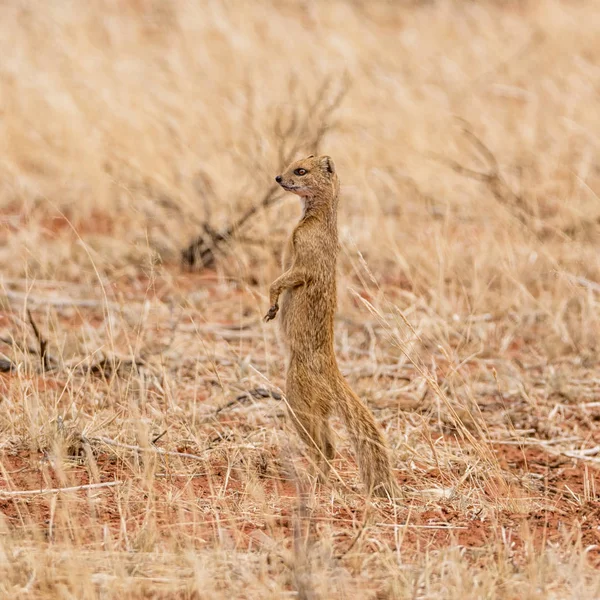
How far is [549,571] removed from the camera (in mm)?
3023

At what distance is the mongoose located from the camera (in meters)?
3.64

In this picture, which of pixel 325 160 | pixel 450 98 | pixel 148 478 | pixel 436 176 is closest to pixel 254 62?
pixel 450 98

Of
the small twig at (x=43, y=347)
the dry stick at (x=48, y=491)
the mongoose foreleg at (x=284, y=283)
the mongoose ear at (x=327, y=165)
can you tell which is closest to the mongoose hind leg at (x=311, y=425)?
the mongoose foreleg at (x=284, y=283)

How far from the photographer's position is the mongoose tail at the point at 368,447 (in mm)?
3611

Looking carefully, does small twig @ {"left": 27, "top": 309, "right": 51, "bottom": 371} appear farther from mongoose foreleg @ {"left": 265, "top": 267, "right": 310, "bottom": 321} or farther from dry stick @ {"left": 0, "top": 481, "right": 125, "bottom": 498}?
mongoose foreleg @ {"left": 265, "top": 267, "right": 310, "bottom": 321}

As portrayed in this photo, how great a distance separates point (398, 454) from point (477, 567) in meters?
1.07

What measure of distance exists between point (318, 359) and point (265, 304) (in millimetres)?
2209

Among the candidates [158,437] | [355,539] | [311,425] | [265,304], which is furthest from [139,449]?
[265,304]

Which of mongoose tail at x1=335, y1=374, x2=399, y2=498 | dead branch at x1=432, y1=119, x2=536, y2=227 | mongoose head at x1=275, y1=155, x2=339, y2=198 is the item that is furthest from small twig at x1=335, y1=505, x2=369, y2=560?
dead branch at x1=432, y1=119, x2=536, y2=227

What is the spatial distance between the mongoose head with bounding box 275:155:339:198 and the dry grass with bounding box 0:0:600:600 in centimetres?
36

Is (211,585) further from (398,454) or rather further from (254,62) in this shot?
(254,62)

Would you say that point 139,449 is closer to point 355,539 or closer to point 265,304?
point 355,539

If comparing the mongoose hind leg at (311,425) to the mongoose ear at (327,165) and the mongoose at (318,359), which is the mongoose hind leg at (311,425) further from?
the mongoose ear at (327,165)

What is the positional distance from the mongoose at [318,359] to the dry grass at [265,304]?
0.41ft
